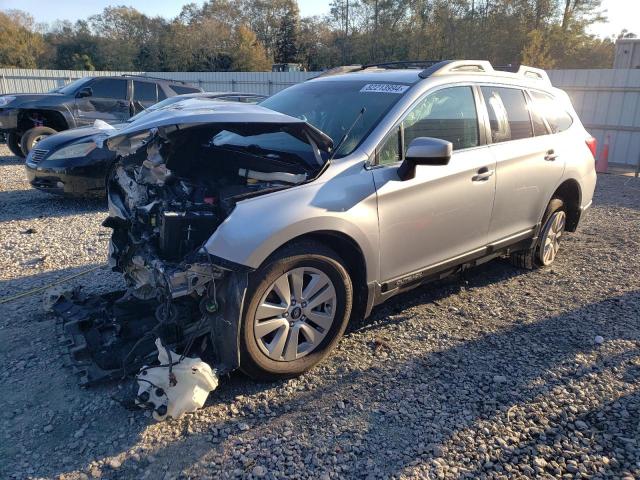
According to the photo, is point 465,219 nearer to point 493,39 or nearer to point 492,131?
point 492,131

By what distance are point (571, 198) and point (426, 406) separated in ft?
11.6

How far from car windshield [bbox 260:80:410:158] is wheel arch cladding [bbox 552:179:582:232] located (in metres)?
2.43

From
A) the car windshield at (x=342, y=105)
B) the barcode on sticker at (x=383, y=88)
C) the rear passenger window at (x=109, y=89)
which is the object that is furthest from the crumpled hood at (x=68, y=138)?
the barcode on sticker at (x=383, y=88)

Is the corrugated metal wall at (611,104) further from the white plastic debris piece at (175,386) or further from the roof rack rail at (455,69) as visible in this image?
the white plastic debris piece at (175,386)

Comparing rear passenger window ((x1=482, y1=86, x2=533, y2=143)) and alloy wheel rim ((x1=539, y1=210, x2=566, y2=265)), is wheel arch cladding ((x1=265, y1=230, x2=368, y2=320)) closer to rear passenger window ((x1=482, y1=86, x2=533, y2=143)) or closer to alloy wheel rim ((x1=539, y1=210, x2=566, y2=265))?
rear passenger window ((x1=482, y1=86, x2=533, y2=143))

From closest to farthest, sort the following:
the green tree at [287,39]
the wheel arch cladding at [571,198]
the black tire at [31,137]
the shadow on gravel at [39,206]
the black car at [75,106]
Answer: the wheel arch cladding at [571,198], the shadow on gravel at [39,206], the black tire at [31,137], the black car at [75,106], the green tree at [287,39]

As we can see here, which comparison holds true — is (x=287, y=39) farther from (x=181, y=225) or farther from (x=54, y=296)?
(x=181, y=225)

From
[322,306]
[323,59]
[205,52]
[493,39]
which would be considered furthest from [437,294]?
[205,52]

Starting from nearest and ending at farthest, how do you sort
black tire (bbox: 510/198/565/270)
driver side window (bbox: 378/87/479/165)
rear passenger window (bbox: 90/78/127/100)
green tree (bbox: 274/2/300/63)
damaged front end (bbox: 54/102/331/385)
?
damaged front end (bbox: 54/102/331/385) → driver side window (bbox: 378/87/479/165) → black tire (bbox: 510/198/565/270) → rear passenger window (bbox: 90/78/127/100) → green tree (bbox: 274/2/300/63)

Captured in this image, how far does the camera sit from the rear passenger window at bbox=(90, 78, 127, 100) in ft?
37.2

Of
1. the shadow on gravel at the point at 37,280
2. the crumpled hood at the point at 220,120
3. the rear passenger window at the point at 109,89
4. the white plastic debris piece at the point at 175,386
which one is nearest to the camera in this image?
the white plastic debris piece at the point at 175,386

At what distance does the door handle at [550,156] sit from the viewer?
4.81 meters

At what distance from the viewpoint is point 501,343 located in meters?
3.83

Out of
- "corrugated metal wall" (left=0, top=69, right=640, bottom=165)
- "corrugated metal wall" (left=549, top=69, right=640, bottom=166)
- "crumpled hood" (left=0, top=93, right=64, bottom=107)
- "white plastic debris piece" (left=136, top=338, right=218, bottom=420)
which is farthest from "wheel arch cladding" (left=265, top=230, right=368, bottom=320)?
"corrugated metal wall" (left=0, top=69, right=640, bottom=165)
